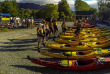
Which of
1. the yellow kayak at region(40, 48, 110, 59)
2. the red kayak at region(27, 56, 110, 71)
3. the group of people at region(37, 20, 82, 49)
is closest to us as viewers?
the red kayak at region(27, 56, 110, 71)

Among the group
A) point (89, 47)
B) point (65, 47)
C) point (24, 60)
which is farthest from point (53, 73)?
point (89, 47)

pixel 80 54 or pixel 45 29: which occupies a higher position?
pixel 45 29

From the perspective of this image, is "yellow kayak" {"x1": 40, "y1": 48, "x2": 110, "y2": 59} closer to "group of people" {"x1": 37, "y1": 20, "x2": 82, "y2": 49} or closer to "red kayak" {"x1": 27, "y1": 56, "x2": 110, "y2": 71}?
"red kayak" {"x1": 27, "y1": 56, "x2": 110, "y2": 71}

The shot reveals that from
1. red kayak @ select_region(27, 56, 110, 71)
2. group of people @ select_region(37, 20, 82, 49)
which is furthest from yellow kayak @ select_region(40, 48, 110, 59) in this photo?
group of people @ select_region(37, 20, 82, 49)

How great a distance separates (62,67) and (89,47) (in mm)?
3212

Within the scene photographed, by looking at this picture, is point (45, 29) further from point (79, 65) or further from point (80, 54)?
point (79, 65)

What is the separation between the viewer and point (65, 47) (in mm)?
7621

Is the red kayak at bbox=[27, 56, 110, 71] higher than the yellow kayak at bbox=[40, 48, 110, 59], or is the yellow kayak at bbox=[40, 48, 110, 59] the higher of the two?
the yellow kayak at bbox=[40, 48, 110, 59]

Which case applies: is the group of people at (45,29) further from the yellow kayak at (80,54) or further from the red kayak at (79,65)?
the red kayak at (79,65)

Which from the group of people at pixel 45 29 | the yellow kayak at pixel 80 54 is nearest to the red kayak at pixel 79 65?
the yellow kayak at pixel 80 54

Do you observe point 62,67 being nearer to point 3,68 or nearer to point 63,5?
point 3,68

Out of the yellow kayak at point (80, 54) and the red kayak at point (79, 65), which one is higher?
the yellow kayak at point (80, 54)

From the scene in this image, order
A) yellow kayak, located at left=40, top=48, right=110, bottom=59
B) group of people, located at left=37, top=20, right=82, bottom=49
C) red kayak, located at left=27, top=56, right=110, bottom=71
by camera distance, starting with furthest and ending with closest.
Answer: group of people, located at left=37, top=20, right=82, bottom=49 → yellow kayak, located at left=40, top=48, right=110, bottom=59 → red kayak, located at left=27, top=56, right=110, bottom=71

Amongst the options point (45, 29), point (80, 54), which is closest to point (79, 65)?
point (80, 54)
